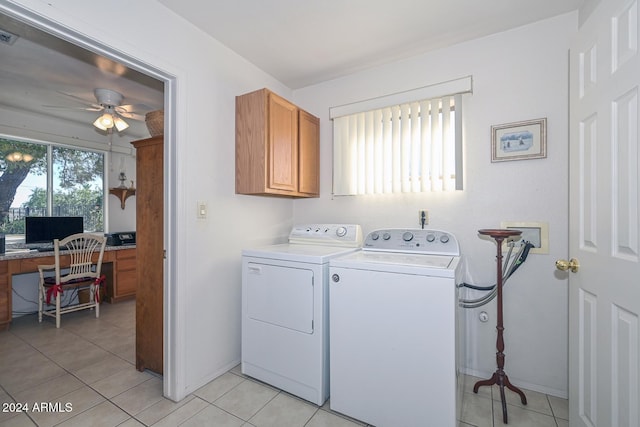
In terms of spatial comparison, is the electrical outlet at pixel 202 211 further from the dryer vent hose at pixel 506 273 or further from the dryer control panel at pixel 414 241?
the dryer vent hose at pixel 506 273

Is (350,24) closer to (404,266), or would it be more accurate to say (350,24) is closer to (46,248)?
(404,266)

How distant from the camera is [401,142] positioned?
7.32ft

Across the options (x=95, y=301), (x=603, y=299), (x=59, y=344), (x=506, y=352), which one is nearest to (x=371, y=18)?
(x=603, y=299)

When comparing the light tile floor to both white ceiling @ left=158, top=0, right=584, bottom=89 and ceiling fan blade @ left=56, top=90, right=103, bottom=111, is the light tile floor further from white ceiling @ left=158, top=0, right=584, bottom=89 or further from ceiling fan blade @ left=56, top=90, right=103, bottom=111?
ceiling fan blade @ left=56, top=90, right=103, bottom=111

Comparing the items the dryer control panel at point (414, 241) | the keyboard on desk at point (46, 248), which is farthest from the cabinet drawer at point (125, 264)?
the dryer control panel at point (414, 241)

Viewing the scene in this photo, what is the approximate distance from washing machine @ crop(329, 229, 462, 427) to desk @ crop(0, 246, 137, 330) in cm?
308

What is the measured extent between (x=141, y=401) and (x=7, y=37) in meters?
2.67

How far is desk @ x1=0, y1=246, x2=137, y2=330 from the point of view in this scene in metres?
2.87

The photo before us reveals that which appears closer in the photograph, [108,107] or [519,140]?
[519,140]

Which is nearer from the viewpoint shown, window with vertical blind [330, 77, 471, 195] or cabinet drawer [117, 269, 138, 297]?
window with vertical blind [330, 77, 471, 195]

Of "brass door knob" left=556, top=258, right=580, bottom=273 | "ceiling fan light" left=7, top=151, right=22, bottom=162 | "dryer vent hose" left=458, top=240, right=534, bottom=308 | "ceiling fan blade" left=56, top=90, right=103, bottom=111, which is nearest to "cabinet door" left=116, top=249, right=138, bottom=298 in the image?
"ceiling fan light" left=7, top=151, right=22, bottom=162

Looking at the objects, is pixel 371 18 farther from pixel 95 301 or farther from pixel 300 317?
pixel 95 301

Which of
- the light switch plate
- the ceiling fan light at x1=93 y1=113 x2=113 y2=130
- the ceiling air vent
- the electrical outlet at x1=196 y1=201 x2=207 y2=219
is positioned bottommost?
the light switch plate

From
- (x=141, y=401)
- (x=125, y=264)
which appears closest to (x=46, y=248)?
(x=125, y=264)
